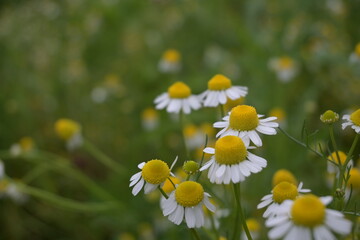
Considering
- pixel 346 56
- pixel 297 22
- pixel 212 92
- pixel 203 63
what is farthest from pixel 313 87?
pixel 212 92

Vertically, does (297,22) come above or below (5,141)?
above

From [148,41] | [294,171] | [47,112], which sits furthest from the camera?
[148,41]

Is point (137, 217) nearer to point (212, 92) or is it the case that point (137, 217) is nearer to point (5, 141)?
point (212, 92)

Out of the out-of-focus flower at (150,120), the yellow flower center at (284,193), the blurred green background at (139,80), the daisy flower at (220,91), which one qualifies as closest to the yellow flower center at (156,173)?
the yellow flower center at (284,193)

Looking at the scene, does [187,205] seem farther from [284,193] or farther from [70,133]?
[70,133]

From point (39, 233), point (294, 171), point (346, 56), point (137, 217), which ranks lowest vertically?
point (39, 233)

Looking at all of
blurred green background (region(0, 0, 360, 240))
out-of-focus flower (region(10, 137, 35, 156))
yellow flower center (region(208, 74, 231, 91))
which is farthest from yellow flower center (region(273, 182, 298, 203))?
out-of-focus flower (region(10, 137, 35, 156))

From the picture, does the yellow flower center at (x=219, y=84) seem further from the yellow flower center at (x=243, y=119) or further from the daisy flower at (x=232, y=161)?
the daisy flower at (x=232, y=161)

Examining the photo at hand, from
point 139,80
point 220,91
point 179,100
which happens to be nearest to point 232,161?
point 220,91
